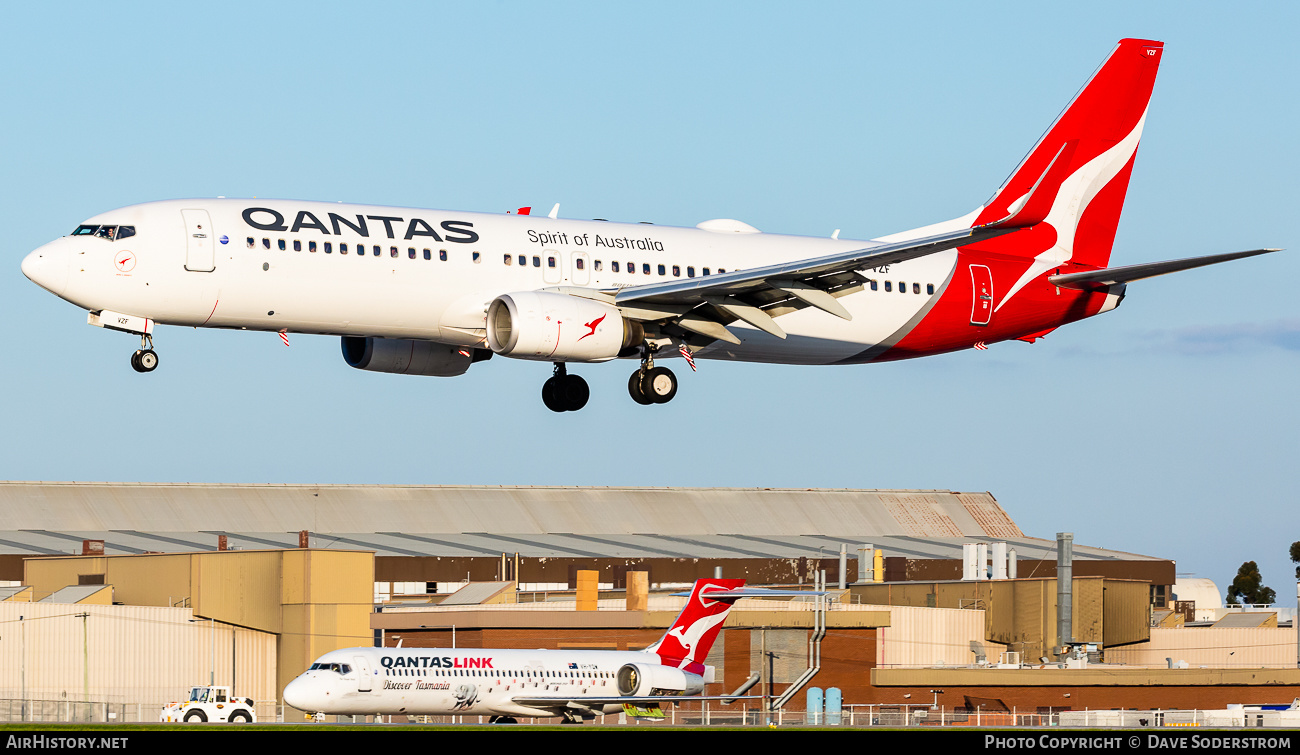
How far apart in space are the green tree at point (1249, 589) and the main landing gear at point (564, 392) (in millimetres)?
143953

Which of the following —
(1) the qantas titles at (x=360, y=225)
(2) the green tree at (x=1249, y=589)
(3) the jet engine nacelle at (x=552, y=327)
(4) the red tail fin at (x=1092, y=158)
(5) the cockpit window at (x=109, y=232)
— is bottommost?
(2) the green tree at (x=1249, y=589)

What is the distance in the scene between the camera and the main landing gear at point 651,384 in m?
52.3

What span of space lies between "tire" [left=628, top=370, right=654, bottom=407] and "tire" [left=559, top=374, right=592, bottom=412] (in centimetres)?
294

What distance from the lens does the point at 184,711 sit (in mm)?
61906

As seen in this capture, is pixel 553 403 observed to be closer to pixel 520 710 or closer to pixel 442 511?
pixel 520 710

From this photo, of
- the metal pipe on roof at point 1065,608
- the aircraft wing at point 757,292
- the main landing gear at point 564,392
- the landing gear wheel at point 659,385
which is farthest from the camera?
the metal pipe on roof at point 1065,608

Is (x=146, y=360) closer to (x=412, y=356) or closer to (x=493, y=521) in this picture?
(x=412, y=356)

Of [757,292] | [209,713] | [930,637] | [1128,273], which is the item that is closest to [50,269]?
[757,292]

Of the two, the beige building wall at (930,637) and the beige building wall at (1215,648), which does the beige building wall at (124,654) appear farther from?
the beige building wall at (1215,648)

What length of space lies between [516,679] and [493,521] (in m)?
49.8

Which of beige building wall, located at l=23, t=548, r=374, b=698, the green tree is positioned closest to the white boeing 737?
beige building wall, located at l=23, t=548, r=374, b=698

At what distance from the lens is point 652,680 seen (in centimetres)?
6009

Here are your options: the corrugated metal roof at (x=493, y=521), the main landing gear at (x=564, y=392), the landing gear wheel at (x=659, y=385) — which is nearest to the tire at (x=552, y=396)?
the main landing gear at (x=564, y=392)

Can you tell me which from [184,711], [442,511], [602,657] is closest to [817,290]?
[602,657]
